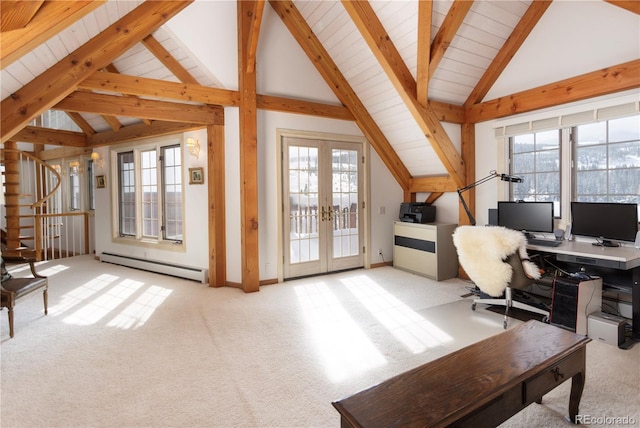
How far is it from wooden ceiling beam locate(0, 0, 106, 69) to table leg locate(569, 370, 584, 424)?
3.60 metres

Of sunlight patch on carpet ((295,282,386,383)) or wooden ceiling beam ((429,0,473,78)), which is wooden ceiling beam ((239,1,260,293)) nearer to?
sunlight patch on carpet ((295,282,386,383))

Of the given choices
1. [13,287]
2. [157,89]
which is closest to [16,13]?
[157,89]

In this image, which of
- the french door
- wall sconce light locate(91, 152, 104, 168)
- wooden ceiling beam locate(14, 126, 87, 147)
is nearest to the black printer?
the french door

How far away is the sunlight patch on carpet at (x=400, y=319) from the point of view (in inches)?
113

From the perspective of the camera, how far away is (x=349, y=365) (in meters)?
2.49

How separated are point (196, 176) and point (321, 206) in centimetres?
185

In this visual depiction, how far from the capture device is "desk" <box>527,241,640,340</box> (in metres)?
→ 2.77

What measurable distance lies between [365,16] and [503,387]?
3655 mm

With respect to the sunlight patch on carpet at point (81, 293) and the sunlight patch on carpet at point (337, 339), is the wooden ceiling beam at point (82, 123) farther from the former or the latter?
the sunlight patch on carpet at point (337, 339)

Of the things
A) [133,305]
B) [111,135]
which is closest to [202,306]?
[133,305]

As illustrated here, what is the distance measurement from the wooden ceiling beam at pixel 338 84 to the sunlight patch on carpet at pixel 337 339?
2522 millimetres

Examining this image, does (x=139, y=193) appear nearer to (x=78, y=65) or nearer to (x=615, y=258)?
(x=78, y=65)

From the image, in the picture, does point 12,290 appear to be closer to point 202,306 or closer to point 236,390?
point 202,306

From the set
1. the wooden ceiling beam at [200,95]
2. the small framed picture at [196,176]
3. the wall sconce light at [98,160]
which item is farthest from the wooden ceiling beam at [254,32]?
the wall sconce light at [98,160]
